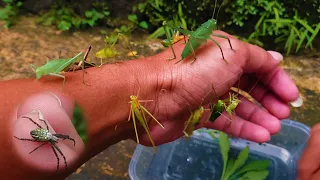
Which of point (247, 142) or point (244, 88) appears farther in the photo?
point (247, 142)

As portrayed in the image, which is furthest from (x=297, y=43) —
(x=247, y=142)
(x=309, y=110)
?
(x=247, y=142)

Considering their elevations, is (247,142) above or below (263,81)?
below

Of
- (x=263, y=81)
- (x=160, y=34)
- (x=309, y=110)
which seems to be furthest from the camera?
(x=160, y=34)

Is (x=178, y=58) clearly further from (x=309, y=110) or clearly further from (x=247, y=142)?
(x=309, y=110)

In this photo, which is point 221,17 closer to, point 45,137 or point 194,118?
point 194,118

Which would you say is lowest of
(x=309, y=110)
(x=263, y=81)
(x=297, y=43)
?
(x=309, y=110)

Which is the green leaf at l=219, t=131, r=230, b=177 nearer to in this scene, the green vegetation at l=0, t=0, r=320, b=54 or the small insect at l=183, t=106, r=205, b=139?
the small insect at l=183, t=106, r=205, b=139

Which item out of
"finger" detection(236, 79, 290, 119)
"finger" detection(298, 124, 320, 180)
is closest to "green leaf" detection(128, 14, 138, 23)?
"finger" detection(236, 79, 290, 119)
